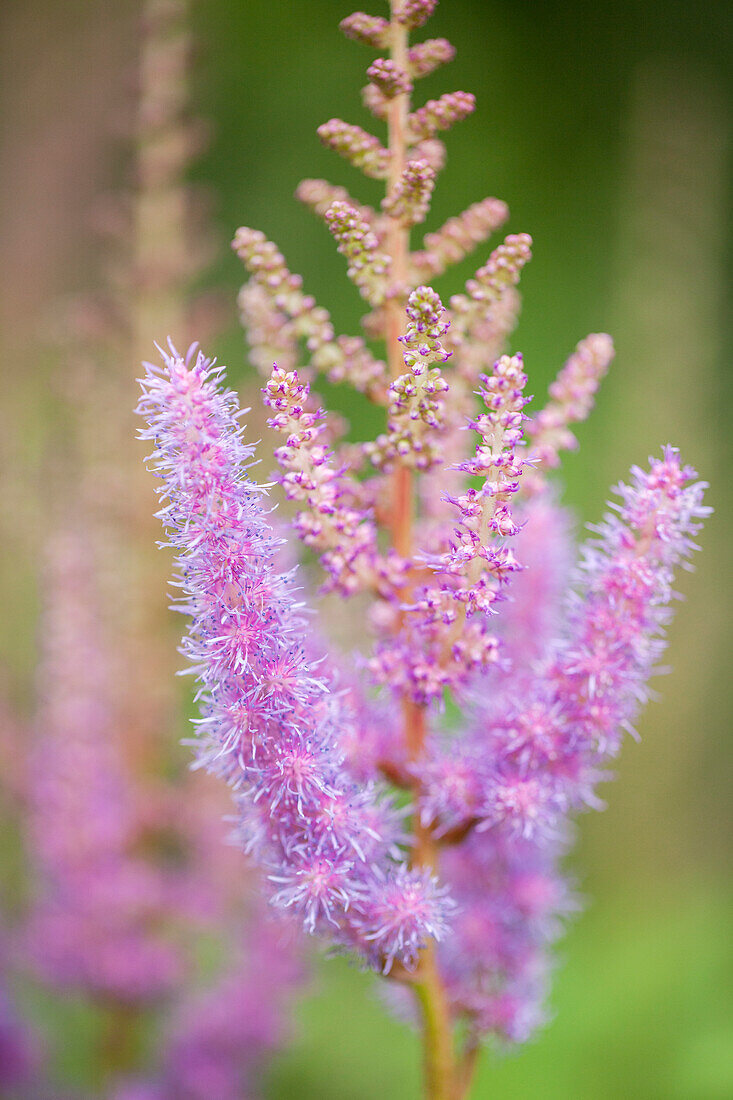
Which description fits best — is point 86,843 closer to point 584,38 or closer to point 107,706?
point 107,706

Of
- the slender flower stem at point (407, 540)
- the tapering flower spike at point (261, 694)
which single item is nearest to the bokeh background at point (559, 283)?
the slender flower stem at point (407, 540)

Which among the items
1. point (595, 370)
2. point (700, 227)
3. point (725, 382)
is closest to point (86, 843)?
point (595, 370)

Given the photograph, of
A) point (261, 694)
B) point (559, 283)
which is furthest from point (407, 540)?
point (559, 283)

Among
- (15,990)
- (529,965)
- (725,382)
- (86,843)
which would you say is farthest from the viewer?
(725,382)

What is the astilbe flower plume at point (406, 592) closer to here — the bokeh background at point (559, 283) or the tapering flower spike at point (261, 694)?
the tapering flower spike at point (261, 694)

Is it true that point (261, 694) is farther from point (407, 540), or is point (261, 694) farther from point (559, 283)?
point (559, 283)

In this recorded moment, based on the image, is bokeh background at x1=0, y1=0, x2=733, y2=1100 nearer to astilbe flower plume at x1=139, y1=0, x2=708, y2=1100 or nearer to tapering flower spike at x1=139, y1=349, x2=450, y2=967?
astilbe flower plume at x1=139, y1=0, x2=708, y2=1100
